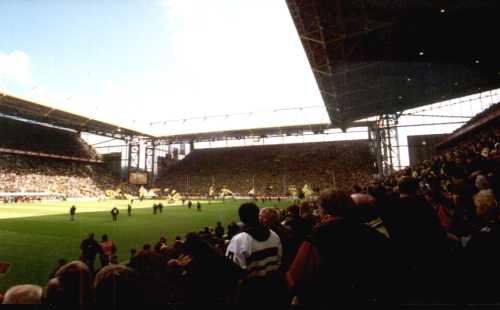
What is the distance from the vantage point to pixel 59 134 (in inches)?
2484

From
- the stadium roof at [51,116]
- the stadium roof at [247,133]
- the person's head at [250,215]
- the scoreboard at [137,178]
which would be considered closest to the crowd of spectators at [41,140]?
the stadium roof at [51,116]

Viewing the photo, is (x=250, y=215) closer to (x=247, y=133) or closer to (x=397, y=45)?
(x=397, y=45)

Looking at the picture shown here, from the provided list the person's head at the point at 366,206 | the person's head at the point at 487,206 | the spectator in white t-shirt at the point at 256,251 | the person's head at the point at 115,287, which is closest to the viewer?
the person's head at the point at 115,287

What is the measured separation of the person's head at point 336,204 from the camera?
2.14 metres

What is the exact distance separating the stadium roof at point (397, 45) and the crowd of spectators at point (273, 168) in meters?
28.4

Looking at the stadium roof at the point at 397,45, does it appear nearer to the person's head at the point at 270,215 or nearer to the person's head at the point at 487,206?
the person's head at the point at 487,206

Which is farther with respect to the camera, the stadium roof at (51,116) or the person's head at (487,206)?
the stadium roof at (51,116)

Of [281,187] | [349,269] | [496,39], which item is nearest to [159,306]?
[349,269]

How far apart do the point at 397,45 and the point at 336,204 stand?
65.4 feet

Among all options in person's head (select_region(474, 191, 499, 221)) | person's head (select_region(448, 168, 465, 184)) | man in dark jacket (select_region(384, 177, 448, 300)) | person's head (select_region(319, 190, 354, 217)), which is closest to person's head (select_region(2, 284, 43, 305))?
person's head (select_region(319, 190, 354, 217))

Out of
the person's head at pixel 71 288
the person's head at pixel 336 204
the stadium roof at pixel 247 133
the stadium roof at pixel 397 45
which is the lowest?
the person's head at pixel 71 288

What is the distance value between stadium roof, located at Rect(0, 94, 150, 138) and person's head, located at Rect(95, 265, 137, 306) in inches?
1933

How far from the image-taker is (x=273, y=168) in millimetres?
61812

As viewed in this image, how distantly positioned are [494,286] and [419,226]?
77cm
